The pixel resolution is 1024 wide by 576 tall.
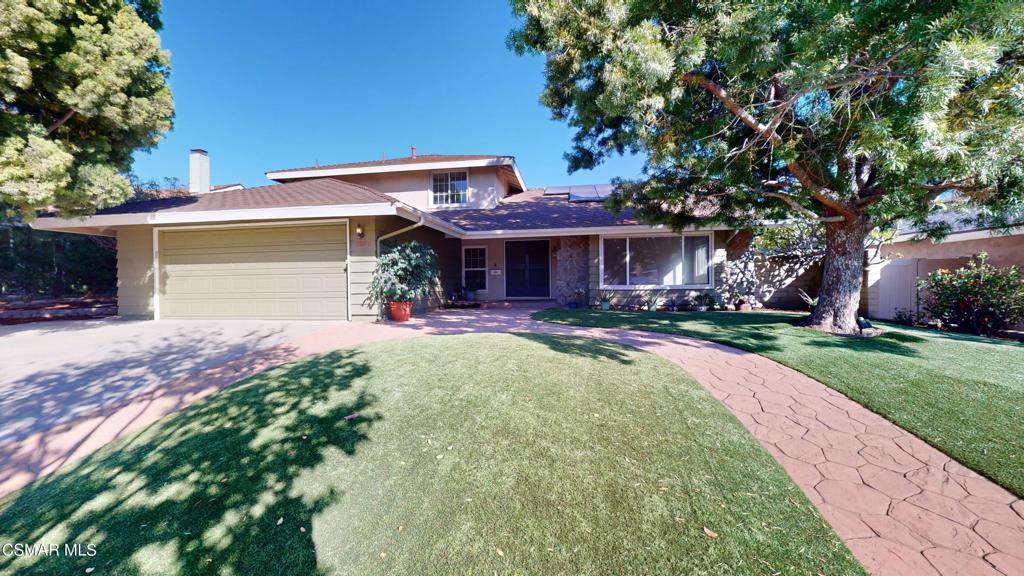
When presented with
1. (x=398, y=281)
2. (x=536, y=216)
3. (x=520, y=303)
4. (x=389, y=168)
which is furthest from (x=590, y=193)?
(x=398, y=281)

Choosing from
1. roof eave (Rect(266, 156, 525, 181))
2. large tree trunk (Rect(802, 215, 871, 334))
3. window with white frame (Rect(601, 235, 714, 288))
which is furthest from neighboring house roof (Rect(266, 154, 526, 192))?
large tree trunk (Rect(802, 215, 871, 334))

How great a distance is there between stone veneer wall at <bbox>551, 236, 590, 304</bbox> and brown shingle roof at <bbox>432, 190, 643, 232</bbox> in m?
0.84

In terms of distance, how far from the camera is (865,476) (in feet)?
8.09

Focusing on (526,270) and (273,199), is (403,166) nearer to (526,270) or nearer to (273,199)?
(273,199)

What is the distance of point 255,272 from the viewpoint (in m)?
8.95

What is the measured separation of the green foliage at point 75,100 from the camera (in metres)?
5.75

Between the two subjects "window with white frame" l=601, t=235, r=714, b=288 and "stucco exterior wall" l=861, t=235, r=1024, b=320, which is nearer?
"stucco exterior wall" l=861, t=235, r=1024, b=320

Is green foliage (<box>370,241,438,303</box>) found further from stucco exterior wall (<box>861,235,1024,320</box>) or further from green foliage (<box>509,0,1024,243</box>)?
stucco exterior wall (<box>861,235,1024,320</box>)

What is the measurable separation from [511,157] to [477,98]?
4.14 m

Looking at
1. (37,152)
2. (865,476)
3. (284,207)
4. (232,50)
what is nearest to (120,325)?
(37,152)

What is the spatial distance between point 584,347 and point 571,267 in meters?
6.65

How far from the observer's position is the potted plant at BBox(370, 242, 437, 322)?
8305 millimetres

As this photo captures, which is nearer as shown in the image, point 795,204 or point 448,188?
point 795,204

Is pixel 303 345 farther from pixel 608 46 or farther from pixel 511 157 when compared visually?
pixel 511 157
